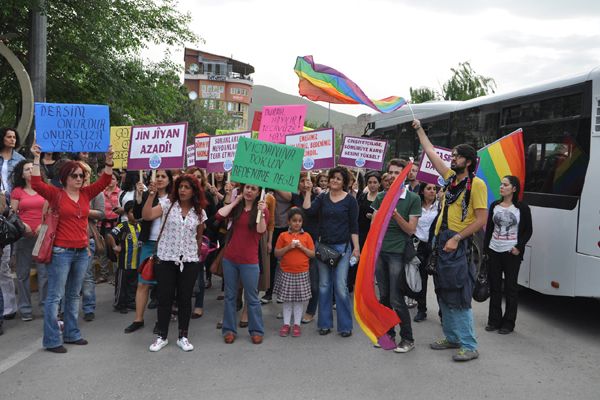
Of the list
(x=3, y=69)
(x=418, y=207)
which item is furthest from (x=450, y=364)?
(x=3, y=69)

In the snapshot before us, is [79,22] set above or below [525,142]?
above

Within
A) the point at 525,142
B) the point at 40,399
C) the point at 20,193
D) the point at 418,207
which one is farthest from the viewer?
the point at 525,142

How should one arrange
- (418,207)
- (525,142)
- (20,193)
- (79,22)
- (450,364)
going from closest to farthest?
→ (450,364) < (418,207) < (20,193) < (525,142) < (79,22)

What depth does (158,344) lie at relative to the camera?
5699 mm

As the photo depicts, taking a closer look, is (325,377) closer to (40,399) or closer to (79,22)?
(40,399)

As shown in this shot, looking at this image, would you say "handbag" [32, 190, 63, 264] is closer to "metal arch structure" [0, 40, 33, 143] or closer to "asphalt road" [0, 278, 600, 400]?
"asphalt road" [0, 278, 600, 400]

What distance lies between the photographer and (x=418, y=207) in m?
5.93

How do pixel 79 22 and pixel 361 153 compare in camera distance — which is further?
pixel 79 22

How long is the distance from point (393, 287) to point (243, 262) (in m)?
1.52

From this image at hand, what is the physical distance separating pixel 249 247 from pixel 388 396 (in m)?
2.16

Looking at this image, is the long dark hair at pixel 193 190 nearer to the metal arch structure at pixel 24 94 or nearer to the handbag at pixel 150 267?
the handbag at pixel 150 267

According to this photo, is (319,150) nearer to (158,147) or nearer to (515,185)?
(158,147)

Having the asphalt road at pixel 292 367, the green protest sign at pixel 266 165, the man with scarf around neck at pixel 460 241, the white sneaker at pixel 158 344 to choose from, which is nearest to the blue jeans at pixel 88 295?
the asphalt road at pixel 292 367

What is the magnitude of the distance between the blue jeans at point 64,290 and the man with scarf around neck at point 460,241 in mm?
3452
